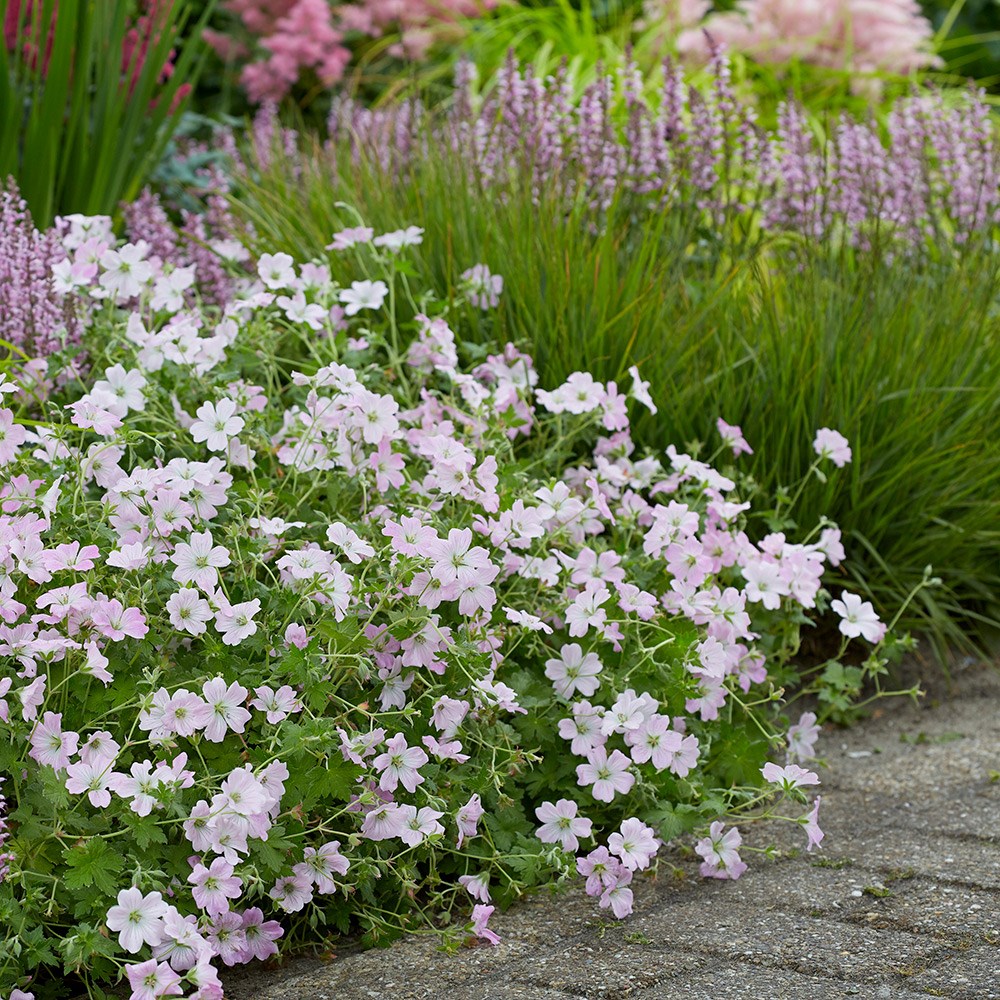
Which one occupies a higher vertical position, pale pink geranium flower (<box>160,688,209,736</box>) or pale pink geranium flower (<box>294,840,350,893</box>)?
pale pink geranium flower (<box>160,688,209,736</box>)

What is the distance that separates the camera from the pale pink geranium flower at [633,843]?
1745 millimetres

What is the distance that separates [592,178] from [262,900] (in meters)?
2.16

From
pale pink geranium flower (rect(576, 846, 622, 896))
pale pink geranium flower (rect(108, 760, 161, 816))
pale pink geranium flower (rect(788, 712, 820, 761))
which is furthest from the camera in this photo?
pale pink geranium flower (rect(788, 712, 820, 761))

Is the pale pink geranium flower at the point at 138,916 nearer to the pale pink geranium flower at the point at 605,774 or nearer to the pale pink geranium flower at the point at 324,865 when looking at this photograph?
the pale pink geranium flower at the point at 324,865

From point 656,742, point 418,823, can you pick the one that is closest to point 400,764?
point 418,823

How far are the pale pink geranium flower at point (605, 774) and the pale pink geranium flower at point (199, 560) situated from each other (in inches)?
23.3

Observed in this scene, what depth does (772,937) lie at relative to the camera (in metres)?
1.68

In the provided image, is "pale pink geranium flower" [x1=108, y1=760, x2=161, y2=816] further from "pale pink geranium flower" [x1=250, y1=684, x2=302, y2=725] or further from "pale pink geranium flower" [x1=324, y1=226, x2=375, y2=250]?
"pale pink geranium flower" [x1=324, y1=226, x2=375, y2=250]

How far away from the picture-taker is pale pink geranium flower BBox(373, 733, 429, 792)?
168 cm

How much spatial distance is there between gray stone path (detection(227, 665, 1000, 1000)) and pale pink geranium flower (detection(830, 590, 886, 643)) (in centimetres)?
33

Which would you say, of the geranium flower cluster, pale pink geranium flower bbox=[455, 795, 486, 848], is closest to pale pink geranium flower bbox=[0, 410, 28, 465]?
the geranium flower cluster

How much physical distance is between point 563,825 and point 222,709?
0.52 metres

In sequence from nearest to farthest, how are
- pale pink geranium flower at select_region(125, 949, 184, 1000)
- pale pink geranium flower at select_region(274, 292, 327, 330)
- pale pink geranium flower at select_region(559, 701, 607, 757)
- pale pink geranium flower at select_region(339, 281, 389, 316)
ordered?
pale pink geranium flower at select_region(125, 949, 184, 1000) → pale pink geranium flower at select_region(559, 701, 607, 757) → pale pink geranium flower at select_region(274, 292, 327, 330) → pale pink geranium flower at select_region(339, 281, 389, 316)

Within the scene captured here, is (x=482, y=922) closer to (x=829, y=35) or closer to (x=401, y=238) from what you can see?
(x=401, y=238)
